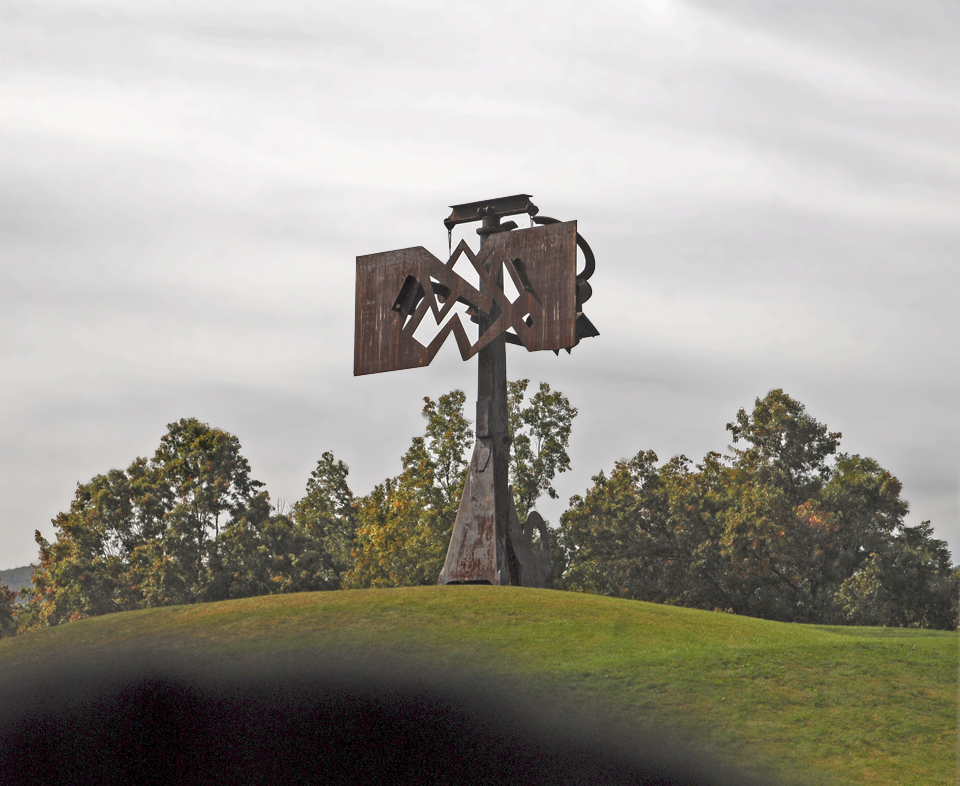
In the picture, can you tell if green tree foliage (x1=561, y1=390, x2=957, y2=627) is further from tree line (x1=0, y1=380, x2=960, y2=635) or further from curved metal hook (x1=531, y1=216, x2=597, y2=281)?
curved metal hook (x1=531, y1=216, x2=597, y2=281)

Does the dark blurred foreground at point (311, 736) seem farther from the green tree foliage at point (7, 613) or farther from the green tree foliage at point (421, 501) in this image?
the green tree foliage at point (7, 613)

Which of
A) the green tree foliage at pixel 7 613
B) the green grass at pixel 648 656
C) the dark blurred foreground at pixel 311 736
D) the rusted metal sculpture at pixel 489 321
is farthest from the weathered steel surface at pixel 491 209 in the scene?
the green tree foliage at pixel 7 613

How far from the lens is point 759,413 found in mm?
31734

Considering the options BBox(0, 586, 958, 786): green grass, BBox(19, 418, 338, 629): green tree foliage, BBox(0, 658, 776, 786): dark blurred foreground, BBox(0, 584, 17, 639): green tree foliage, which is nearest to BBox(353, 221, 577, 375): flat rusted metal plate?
BBox(0, 586, 958, 786): green grass

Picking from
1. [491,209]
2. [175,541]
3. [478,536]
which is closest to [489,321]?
[491,209]

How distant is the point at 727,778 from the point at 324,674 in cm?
490

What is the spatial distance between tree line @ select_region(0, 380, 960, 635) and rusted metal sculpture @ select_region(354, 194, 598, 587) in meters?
12.2

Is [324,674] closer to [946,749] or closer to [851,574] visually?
[946,749]

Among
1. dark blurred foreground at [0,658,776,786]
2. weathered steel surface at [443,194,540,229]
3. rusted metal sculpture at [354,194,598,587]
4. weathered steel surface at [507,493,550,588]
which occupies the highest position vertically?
weathered steel surface at [443,194,540,229]

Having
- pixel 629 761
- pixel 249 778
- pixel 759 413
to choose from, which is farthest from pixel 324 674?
pixel 759 413

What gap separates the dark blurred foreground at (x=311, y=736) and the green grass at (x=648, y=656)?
608 mm

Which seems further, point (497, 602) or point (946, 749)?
point (497, 602)

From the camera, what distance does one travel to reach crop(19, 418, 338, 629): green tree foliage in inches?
1332

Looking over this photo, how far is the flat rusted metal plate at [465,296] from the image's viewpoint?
15.7 metres
